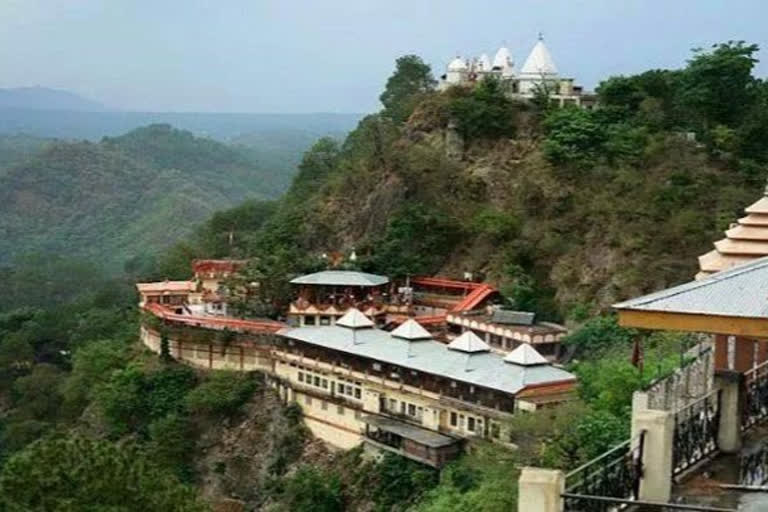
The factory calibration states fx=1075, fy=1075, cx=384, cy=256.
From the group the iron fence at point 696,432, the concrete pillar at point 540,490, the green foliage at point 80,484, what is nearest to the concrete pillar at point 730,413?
the iron fence at point 696,432

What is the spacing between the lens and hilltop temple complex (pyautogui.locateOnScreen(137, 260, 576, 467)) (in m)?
22.9

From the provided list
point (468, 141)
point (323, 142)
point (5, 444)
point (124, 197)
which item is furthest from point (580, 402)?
point (124, 197)

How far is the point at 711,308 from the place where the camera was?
7.04 m

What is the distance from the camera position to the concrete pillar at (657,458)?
7.02 meters

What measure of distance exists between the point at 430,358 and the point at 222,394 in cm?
655

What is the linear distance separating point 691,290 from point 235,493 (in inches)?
845

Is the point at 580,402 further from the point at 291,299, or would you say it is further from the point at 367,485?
the point at 291,299

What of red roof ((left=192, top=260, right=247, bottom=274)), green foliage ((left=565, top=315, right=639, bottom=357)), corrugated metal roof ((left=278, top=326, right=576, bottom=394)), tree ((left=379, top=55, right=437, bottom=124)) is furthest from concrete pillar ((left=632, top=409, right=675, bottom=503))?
tree ((left=379, top=55, right=437, bottom=124))

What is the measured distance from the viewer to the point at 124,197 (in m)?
93.2

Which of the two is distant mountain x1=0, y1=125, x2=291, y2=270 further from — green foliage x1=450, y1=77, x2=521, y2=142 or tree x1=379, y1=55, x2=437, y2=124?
green foliage x1=450, y1=77, x2=521, y2=142

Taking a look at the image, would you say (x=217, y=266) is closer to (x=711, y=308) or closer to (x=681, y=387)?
(x=681, y=387)

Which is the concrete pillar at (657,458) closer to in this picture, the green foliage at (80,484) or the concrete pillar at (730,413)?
the concrete pillar at (730,413)

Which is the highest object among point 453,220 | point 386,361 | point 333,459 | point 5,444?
point 453,220

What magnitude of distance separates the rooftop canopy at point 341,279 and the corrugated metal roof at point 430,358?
2.37m
